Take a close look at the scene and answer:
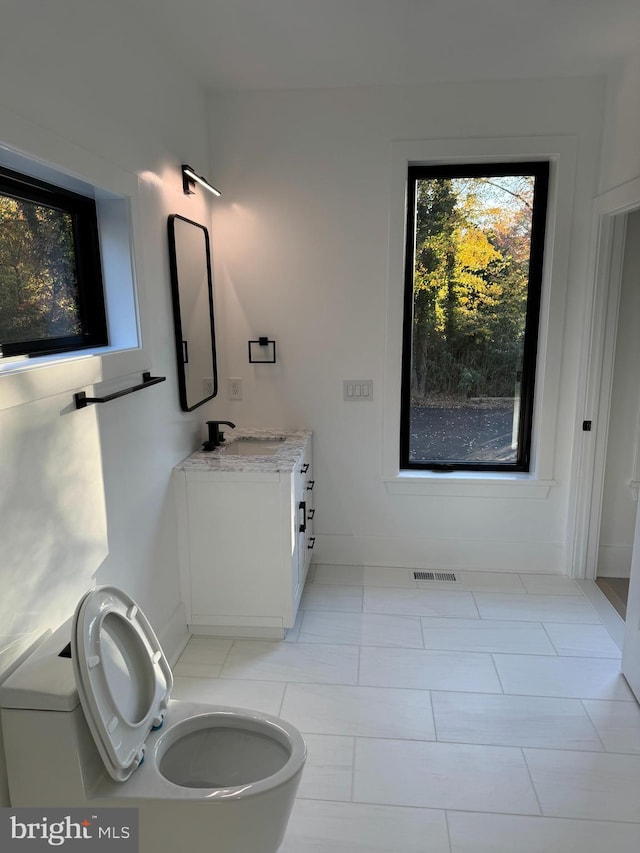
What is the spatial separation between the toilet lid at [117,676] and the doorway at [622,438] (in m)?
2.34

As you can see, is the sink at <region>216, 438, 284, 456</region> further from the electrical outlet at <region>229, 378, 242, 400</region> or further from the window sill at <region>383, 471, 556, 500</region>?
the window sill at <region>383, 471, 556, 500</region>

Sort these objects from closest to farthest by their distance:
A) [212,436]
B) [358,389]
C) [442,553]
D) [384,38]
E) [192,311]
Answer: [384,38] < [192,311] < [212,436] < [358,389] < [442,553]

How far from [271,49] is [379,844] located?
9.75 feet

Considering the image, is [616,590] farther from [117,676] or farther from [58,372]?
[58,372]

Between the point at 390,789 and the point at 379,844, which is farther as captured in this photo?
the point at 390,789

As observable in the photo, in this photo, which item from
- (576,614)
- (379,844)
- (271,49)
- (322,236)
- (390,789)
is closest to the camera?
(379,844)

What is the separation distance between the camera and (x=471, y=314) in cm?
312

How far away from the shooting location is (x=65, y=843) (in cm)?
135

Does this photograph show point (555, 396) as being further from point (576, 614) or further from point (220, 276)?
point (220, 276)

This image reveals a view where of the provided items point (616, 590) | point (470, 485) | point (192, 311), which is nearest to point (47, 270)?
point (192, 311)

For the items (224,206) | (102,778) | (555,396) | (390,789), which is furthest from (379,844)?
(224,206)

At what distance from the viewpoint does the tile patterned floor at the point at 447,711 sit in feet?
5.52

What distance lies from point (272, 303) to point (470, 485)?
151 centimetres

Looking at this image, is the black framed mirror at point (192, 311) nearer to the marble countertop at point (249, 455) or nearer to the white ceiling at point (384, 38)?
the marble countertop at point (249, 455)
